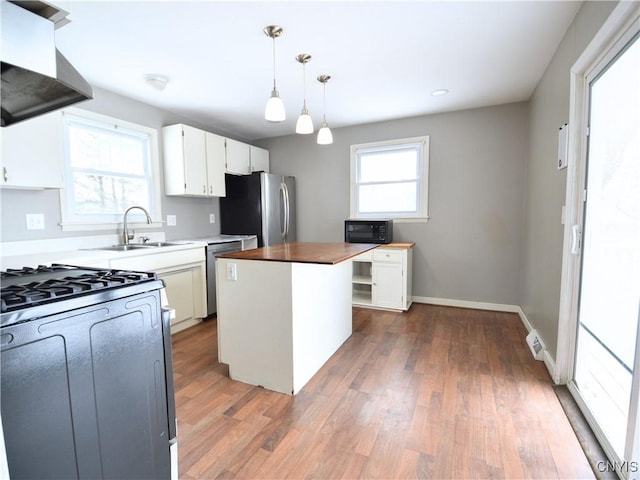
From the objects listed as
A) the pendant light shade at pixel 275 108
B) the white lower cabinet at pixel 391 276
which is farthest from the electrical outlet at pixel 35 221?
the white lower cabinet at pixel 391 276

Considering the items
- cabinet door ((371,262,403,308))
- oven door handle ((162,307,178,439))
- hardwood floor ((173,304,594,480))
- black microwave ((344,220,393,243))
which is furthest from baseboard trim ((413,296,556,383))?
oven door handle ((162,307,178,439))

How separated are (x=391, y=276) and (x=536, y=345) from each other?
5.01 ft

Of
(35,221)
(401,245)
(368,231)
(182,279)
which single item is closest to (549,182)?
(401,245)

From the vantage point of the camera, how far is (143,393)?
993 mm

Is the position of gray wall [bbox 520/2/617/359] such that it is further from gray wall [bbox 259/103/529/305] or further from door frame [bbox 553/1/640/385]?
gray wall [bbox 259/103/529/305]

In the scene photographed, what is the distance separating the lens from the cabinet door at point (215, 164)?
144 inches

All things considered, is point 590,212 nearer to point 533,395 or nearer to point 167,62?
point 533,395

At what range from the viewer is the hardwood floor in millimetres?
1409

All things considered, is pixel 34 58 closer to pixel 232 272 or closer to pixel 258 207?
pixel 232 272

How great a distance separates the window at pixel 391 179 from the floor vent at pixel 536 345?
5.75 feet

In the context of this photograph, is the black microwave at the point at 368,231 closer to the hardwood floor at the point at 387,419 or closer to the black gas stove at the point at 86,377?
the hardwood floor at the point at 387,419

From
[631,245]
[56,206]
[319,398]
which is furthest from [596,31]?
[56,206]

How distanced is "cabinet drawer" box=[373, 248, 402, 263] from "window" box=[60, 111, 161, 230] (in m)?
2.53

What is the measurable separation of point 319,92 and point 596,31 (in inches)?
81.4
